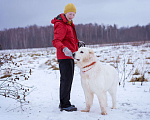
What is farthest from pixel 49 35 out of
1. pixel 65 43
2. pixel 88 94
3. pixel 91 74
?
pixel 91 74

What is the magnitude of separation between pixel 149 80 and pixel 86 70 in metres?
4.05

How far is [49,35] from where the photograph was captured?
4447 cm

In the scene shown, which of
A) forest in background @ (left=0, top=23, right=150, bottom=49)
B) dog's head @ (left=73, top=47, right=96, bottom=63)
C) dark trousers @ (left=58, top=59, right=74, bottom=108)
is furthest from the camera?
forest in background @ (left=0, top=23, right=150, bottom=49)

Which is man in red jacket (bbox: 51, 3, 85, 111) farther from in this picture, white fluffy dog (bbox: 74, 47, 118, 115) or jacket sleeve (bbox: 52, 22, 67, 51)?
white fluffy dog (bbox: 74, 47, 118, 115)

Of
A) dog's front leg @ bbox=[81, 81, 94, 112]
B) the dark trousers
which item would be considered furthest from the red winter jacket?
dog's front leg @ bbox=[81, 81, 94, 112]

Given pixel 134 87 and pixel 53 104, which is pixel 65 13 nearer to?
pixel 53 104

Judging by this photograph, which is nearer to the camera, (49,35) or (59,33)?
(59,33)

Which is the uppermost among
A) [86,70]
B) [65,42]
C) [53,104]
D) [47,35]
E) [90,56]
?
[47,35]

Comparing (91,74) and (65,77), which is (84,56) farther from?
(65,77)

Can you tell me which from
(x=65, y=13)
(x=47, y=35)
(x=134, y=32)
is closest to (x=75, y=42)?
(x=65, y=13)

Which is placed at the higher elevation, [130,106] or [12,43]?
[12,43]

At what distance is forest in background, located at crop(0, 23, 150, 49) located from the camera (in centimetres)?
4272

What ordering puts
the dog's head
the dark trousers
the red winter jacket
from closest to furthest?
the dog's head → the red winter jacket → the dark trousers

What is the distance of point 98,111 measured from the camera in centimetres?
313
